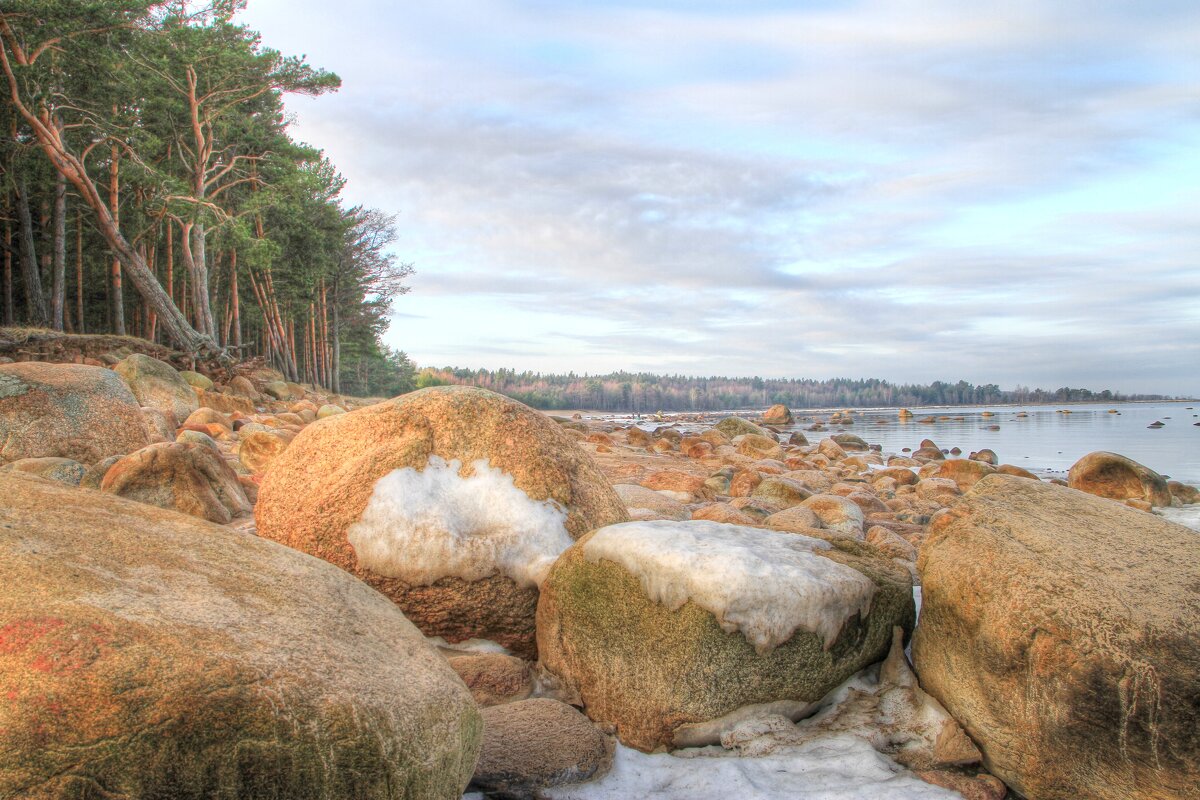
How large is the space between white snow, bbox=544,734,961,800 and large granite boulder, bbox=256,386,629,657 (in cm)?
108

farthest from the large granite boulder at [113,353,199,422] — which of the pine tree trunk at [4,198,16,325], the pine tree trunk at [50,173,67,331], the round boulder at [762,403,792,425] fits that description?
the round boulder at [762,403,792,425]

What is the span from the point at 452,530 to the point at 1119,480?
39.0 ft

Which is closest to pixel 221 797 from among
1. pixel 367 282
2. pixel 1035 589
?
pixel 1035 589

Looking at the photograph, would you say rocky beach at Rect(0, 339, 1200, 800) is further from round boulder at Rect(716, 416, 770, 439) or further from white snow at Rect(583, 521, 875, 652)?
round boulder at Rect(716, 416, 770, 439)

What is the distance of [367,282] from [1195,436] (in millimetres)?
40800

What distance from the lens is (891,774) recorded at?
9.16 feet

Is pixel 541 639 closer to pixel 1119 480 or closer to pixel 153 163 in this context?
pixel 1119 480

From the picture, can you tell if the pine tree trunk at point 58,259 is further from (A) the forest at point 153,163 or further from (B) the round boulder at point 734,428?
(B) the round boulder at point 734,428

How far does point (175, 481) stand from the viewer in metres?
5.16

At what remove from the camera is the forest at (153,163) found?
58.0 feet

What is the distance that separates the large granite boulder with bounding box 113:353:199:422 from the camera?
40.0 feet

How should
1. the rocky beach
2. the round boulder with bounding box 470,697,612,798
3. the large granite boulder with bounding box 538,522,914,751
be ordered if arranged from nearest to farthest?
1. the rocky beach
2. the round boulder with bounding box 470,697,612,798
3. the large granite boulder with bounding box 538,522,914,751

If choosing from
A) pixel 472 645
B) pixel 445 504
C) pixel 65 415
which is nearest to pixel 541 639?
pixel 472 645

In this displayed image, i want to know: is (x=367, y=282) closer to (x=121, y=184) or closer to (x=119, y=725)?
(x=121, y=184)
